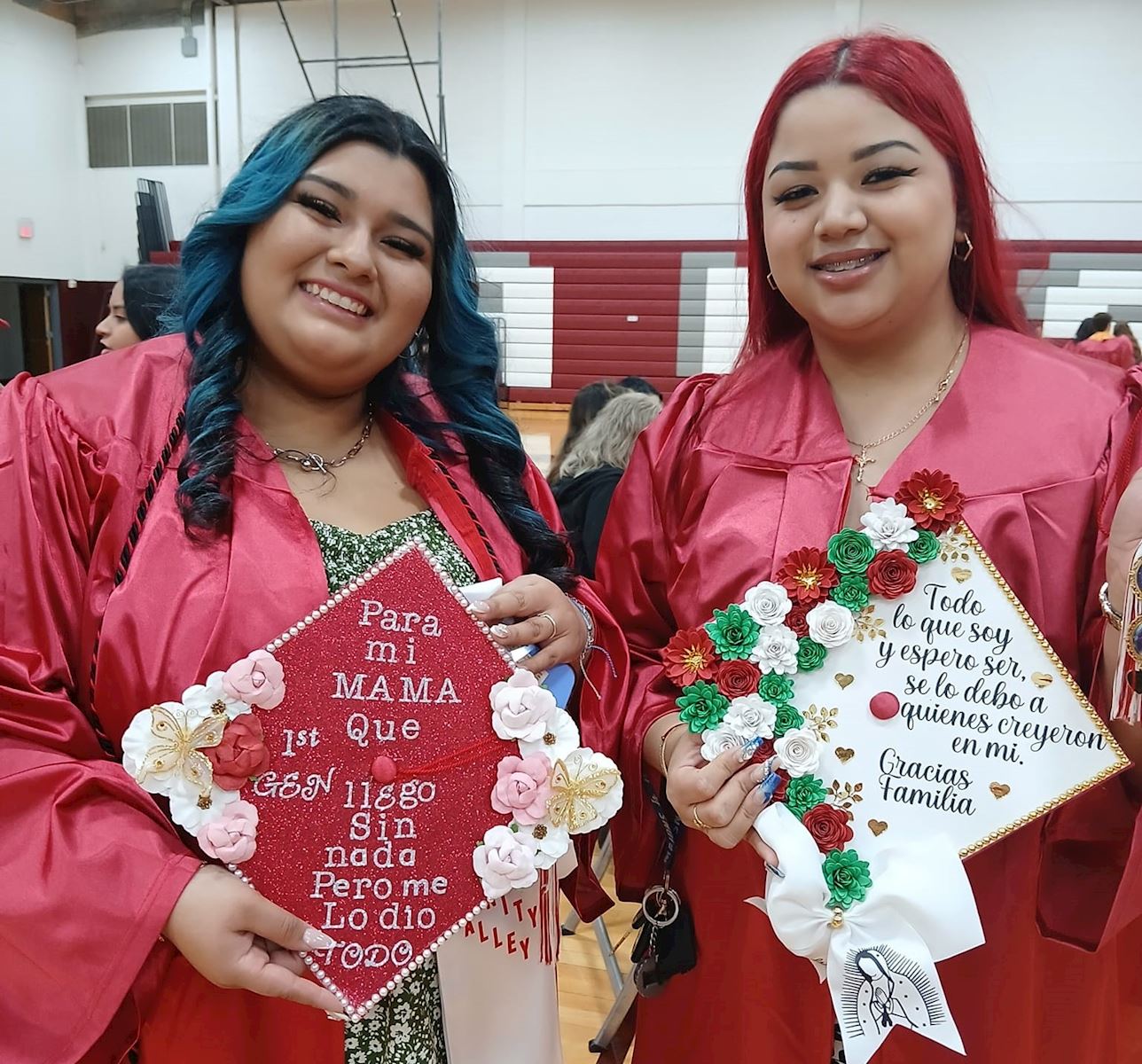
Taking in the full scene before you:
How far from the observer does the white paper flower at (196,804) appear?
999 millimetres

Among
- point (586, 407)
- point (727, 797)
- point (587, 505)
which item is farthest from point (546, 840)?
point (586, 407)

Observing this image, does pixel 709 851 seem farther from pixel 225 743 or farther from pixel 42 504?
pixel 42 504

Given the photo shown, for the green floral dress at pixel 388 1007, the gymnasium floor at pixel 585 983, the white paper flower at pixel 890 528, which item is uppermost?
the white paper flower at pixel 890 528

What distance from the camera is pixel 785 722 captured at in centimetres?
115

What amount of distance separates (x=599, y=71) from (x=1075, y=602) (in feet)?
31.8

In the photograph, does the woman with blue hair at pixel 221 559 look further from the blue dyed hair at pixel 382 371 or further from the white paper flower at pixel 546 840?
the white paper flower at pixel 546 840

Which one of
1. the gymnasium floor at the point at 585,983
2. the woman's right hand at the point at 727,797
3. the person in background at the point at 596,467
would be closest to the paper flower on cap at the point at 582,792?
the woman's right hand at the point at 727,797

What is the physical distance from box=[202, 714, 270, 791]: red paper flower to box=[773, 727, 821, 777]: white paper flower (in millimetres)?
623

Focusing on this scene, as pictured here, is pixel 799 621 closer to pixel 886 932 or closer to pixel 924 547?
pixel 924 547

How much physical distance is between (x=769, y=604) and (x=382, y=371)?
0.73 metres

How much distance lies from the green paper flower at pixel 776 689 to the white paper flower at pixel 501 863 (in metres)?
0.36

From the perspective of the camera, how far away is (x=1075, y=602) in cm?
122

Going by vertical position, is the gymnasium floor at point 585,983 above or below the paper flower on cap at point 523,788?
below

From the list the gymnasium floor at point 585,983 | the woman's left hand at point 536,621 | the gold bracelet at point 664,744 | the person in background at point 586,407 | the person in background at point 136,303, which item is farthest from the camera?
the person in background at point 586,407
